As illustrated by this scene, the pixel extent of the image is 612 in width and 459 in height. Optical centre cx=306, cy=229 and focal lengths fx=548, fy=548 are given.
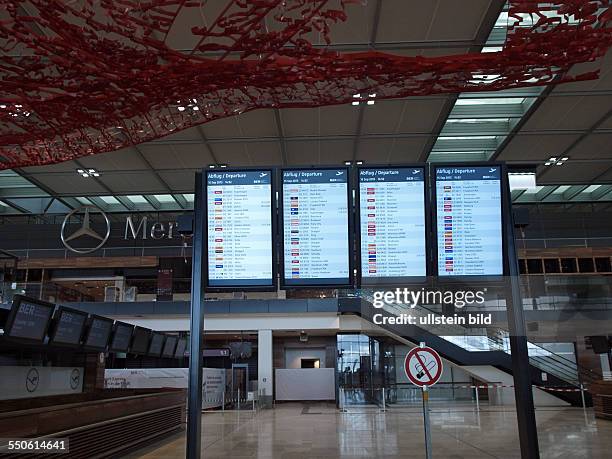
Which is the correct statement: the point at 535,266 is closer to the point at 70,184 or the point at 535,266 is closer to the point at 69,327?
the point at 70,184

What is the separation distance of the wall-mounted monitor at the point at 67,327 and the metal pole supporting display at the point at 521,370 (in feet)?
22.8

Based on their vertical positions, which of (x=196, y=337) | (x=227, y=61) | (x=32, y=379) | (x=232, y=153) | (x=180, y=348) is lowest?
(x=32, y=379)

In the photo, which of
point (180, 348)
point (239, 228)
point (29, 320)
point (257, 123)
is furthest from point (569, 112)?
point (180, 348)

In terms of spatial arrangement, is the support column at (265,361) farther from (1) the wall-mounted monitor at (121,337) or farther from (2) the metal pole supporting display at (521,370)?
(2) the metal pole supporting display at (521,370)

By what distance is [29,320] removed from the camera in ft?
25.8

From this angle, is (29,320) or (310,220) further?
(29,320)

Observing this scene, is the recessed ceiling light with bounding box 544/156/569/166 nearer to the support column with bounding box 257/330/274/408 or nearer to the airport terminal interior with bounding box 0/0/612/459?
the airport terminal interior with bounding box 0/0/612/459

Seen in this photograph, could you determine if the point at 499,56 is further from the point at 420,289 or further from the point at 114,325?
the point at 114,325

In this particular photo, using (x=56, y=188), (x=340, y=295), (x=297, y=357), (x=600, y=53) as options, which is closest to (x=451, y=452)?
(x=600, y=53)

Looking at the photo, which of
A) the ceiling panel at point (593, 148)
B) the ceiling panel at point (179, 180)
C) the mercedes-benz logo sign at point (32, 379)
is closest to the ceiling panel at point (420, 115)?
the ceiling panel at point (593, 148)

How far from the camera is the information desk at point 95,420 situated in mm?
5488

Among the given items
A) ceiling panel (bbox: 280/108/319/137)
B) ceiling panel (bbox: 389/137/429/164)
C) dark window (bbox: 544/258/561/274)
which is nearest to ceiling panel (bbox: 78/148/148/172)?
ceiling panel (bbox: 280/108/319/137)

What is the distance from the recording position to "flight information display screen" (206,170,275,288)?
4898mm

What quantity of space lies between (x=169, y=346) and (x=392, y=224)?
39.8 ft
